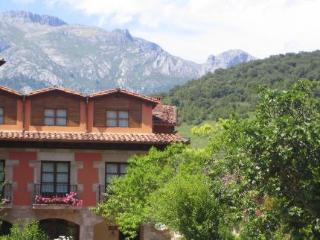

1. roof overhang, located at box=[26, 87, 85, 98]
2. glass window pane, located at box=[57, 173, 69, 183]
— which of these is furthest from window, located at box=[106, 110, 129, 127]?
glass window pane, located at box=[57, 173, 69, 183]

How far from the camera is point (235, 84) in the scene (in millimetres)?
103500

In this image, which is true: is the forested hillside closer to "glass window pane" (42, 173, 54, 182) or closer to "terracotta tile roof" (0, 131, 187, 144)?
"terracotta tile roof" (0, 131, 187, 144)

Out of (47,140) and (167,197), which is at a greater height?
(47,140)

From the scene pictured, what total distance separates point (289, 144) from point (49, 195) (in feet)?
52.9

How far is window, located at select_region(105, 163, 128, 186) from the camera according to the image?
2936 centimetres

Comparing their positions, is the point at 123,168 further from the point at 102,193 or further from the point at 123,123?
the point at 123,123

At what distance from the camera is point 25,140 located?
92.4 feet

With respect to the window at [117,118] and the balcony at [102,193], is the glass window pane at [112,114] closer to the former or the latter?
the window at [117,118]

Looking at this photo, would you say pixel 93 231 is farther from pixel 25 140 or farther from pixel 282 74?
pixel 282 74

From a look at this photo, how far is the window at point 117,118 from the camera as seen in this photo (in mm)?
29828

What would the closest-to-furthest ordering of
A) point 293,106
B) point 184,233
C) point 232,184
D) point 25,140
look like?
point 293,106 → point 232,184 → point 184,233 → point 25,140

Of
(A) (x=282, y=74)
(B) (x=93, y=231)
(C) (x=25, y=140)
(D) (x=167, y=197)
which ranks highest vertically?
(A) (x=282, y=74)

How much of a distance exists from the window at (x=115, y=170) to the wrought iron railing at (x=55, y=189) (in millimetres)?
1616

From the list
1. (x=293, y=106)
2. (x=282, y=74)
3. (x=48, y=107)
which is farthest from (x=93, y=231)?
(x=282, y=74)
